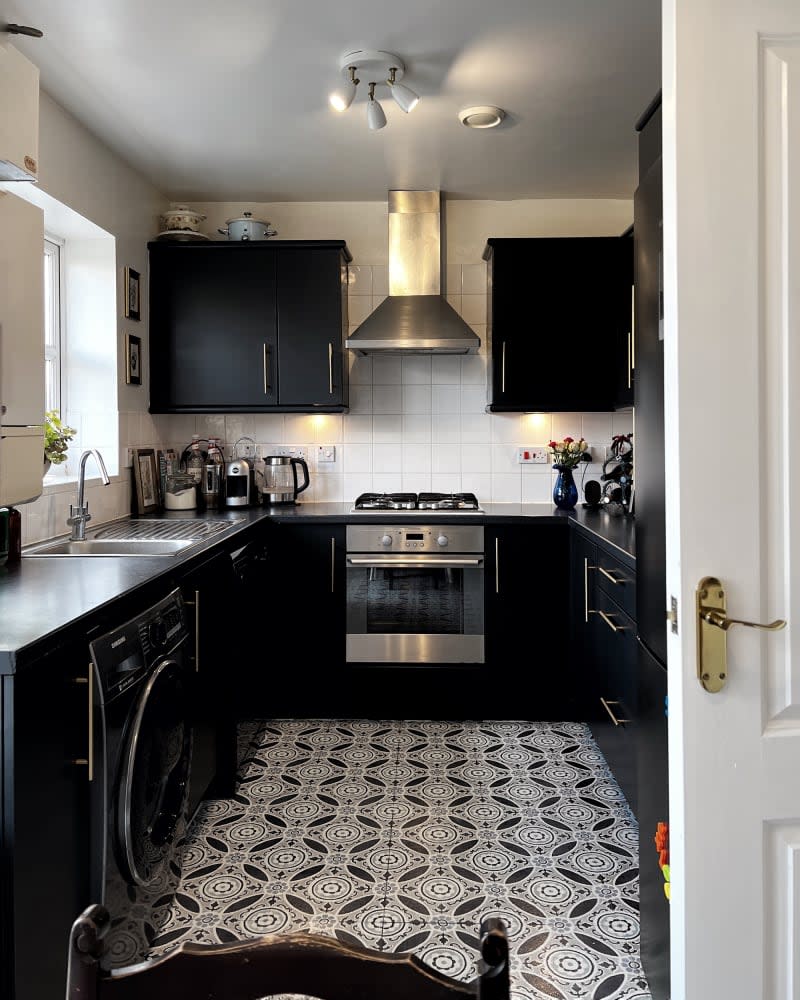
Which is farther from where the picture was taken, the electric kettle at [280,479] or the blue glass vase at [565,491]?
the electric kettle at [280,479]

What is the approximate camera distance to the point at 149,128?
3.33m

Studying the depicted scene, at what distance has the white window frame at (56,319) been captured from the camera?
352 centimetres

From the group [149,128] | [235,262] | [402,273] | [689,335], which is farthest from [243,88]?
[689,335]

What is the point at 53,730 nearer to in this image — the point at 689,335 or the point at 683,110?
the point at 689,335

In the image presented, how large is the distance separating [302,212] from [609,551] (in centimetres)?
257

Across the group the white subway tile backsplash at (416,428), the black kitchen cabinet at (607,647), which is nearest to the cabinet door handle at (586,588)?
the black kitchen cabinet at (607,647)

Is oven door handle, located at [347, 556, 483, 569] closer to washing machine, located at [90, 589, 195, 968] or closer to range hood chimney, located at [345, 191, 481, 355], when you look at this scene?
range hood chimney, located at [345, 191, 481, 355]

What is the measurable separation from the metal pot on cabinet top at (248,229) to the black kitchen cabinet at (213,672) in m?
1.86

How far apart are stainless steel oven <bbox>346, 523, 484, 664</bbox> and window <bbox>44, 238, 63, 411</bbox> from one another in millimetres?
1418

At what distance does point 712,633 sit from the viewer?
3.98 feet

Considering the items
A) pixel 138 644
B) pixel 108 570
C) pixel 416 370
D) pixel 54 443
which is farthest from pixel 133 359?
pixel 138 644

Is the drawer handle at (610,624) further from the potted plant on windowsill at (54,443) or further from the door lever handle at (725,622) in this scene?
the potted plant on windowsill at (54,443)

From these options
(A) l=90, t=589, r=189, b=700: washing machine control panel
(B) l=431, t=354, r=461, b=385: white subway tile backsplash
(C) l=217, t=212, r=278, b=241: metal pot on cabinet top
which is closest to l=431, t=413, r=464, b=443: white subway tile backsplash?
(B) l=431, t=354, r=461, b=385: white subway tile backsplash

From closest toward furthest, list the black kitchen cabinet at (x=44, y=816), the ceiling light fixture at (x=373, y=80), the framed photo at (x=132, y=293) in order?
1. the black kitchen cabinet at (x=44, y=816)
2. the ceiling light fixture at (x=373, y=80)
3. the framed photo at (x=132, y=293)
